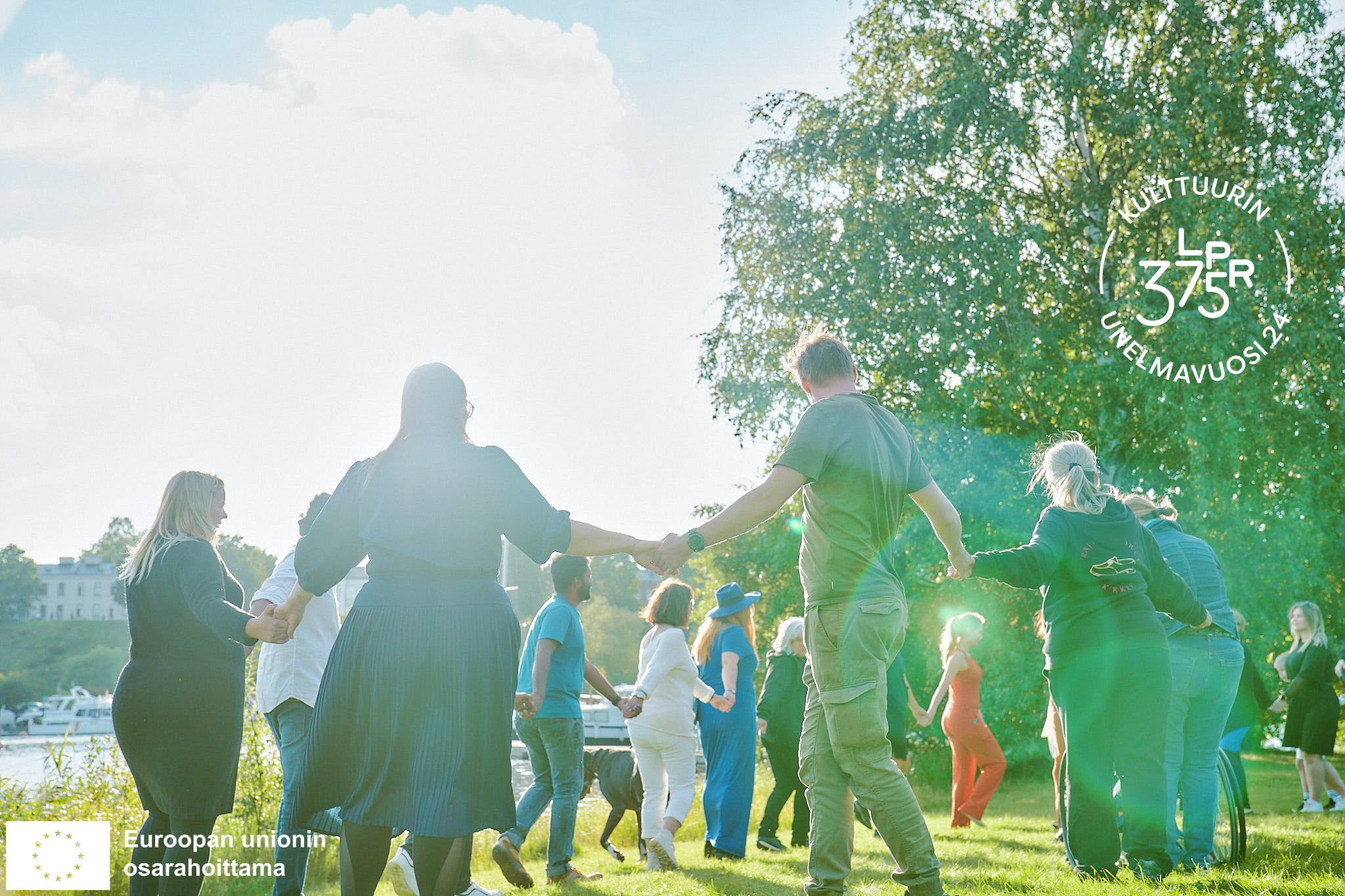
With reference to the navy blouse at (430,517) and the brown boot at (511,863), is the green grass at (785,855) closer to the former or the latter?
the brown boot at (511,863)

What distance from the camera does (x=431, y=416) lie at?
3.72 metres

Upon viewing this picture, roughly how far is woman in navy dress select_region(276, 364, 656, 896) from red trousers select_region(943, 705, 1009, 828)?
6.95 metres

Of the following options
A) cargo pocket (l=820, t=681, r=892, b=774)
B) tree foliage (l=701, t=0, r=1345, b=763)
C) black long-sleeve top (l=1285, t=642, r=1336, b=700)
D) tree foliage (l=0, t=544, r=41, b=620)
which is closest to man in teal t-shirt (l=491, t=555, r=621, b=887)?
cargo pocket (l=820, t=681, r=892, b=774)

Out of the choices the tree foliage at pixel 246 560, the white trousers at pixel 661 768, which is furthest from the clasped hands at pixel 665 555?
the tree foliage at pixel 246 560

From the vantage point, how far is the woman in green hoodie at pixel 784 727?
8461 millimetres

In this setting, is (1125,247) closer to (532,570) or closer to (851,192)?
(851,192)

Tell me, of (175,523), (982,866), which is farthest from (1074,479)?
(175,523)

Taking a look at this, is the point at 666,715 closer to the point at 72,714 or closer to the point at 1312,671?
the point at 1312,671

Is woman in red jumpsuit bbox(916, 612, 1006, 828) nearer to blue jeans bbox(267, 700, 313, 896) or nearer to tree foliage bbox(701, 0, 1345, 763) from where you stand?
blue jeans bbox(267, 700, 313, 896)

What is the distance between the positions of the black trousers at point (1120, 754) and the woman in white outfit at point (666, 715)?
113 inches

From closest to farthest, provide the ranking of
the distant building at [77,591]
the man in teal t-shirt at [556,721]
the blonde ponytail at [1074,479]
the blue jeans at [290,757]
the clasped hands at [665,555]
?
the clasped hands at [665,555], the blue jeans at [290,757], the blonde ponytail at [1074,479], the man in teal t-shirt at [556,721], the distant building at [77,591]

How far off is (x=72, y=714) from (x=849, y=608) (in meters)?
70.0

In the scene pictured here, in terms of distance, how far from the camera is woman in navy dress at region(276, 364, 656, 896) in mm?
3346

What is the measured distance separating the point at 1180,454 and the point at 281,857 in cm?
1522
